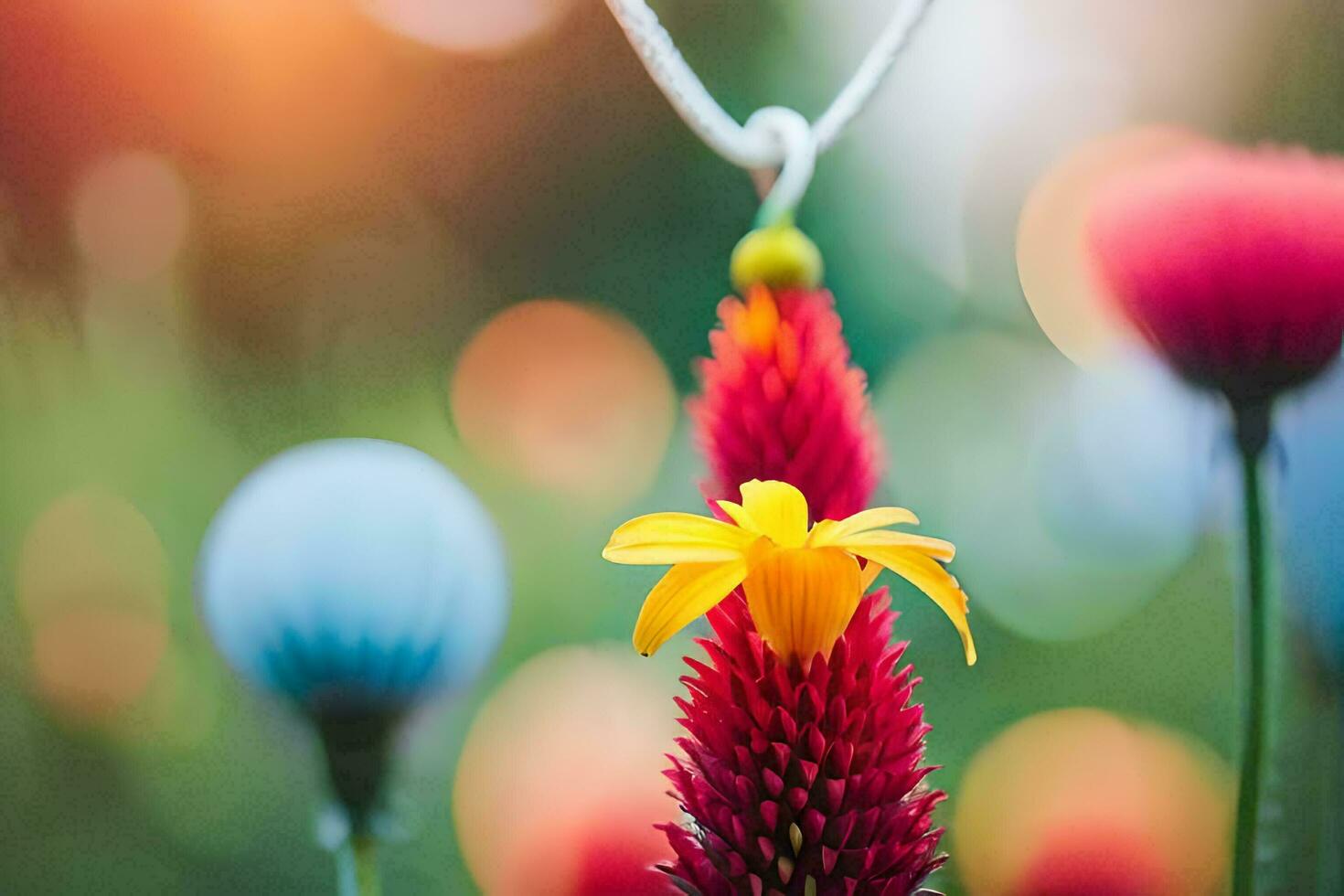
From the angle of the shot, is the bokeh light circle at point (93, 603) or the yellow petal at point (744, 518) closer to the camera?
the yellow petal at point (744, 518)

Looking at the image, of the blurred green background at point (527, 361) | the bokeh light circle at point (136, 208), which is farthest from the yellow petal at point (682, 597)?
the bokeh light circle at point (136, 208)

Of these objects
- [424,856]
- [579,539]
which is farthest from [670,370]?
[424,856]

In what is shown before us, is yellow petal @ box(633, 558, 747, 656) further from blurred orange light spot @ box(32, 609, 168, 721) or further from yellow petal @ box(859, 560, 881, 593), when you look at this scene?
blurred orange light spot @ box(32, 609, 168, 721)

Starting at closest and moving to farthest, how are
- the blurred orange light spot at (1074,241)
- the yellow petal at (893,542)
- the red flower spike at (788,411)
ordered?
1. the yellow petal at (893,542)
2. the red flower spike at (788,411)
3. the blurred orange light spot at (1074,241)

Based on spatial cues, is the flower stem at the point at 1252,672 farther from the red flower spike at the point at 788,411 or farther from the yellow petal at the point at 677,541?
the yellow petal at the point at 677,541

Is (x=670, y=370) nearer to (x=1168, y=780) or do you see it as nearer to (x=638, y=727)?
(x=638, y=727)

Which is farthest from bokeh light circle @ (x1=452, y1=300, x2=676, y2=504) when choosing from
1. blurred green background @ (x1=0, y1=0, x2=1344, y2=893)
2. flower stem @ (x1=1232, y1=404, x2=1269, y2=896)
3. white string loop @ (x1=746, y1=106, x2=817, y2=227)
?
flower stem @ (x1=1232, y1=404, x2=1269, y2=896)
